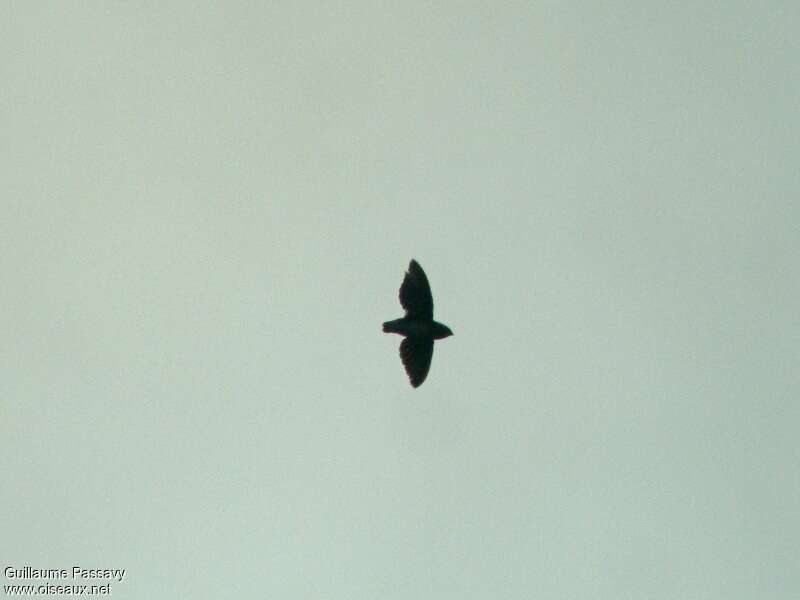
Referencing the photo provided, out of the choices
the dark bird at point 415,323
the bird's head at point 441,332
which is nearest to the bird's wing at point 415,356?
the dark bird at point 415,323

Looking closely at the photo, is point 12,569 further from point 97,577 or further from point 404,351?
point 404,351

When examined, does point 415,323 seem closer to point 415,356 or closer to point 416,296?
point 416,296

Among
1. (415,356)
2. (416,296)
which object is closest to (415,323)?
(416,296)

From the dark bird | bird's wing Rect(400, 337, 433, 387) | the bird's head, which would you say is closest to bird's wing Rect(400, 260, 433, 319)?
the dark bird

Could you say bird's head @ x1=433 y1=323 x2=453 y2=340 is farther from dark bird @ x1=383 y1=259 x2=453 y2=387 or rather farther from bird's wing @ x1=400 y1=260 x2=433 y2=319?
bird's wing @ x1=400 y1=260 x2=433 y2=319

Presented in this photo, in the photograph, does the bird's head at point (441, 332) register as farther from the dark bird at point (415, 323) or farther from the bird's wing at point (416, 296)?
the bird's wing at point (416, 296)

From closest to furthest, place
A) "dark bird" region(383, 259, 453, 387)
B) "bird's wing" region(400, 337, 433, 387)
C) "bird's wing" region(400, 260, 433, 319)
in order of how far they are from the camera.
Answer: "dark bird" region(383, 259, 453, 387)
"bird's wing" region(400, 260, 433, 319)
"bird's wing" region(400, 337, 433, 387)

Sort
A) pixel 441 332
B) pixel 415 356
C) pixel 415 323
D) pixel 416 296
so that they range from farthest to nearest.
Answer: pixel 415 356 < pixel 441 332 < pixel 416 296 < pixel 415 323
